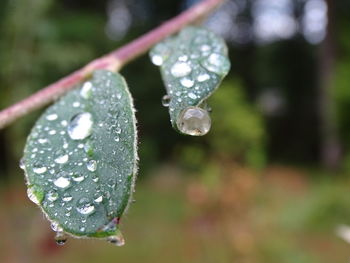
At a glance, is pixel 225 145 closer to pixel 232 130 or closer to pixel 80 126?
pixel 232 130

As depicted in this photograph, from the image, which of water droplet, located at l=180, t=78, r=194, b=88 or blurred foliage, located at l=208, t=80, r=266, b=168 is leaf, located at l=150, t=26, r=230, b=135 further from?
blurred foliage, located at l=208, t=80, r=266, b=168

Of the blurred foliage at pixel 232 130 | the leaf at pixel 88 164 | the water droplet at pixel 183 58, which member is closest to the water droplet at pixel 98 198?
the leaf at pixel 88 164

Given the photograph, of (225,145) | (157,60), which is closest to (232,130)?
(225,145)

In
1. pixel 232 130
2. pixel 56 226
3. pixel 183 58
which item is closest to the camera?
pixel 56 226

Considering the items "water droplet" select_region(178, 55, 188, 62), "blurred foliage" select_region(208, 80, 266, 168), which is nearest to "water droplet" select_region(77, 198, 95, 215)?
"water droplet" select_region(178, 55, 188, 62)

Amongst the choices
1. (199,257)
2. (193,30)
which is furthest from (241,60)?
(193,30)

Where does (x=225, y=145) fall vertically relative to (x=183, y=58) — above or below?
below
